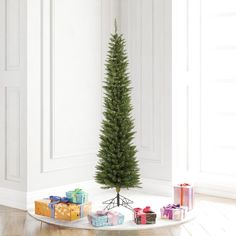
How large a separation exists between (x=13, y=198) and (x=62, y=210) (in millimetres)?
708

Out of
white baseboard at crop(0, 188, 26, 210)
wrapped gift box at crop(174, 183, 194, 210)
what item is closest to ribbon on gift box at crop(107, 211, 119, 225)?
wrapped gift box at crop(174, 183, 194, 210)

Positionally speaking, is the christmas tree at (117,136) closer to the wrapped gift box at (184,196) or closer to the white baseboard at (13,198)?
the wrapped gift box at (184,196)

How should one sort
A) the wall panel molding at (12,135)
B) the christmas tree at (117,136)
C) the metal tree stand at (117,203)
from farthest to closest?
the wall panel molding at (12,135), the metal tree stand at (117,203), the christmas tree at (117,136)

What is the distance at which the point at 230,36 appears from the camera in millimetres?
4410

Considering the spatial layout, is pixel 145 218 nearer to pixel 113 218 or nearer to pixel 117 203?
pixel 113 218

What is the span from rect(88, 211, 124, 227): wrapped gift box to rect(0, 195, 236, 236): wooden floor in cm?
8

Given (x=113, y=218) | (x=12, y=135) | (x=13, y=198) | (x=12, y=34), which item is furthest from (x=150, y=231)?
(x=12, y=34)

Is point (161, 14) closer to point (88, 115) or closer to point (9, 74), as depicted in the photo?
point (88, 115)

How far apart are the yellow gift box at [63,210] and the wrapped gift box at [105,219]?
0.13m

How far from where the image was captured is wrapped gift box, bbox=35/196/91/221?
3371 millimetres

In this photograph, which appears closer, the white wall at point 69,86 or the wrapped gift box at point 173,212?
the wrapped gift box at point 173,212

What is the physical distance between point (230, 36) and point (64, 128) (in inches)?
68.0

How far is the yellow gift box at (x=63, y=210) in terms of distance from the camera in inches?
133

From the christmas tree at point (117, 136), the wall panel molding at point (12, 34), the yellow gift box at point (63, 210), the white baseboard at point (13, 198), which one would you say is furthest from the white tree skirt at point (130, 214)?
the wall panel molding at point (12, 34)
